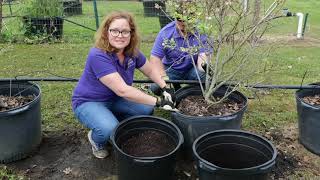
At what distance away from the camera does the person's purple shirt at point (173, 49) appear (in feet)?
12.8

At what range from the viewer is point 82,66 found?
6.16 metres

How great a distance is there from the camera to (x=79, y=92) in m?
3.45

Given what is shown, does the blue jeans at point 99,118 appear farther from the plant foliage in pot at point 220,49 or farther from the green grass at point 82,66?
the green grass at point 82,66

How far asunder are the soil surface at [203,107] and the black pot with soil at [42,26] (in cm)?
497

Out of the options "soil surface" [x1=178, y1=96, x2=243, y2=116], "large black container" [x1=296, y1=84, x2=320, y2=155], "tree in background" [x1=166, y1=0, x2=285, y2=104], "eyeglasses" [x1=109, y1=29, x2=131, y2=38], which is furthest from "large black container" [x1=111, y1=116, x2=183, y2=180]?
"large black container" [x1=296, y1=84, x2=320, y2=155]

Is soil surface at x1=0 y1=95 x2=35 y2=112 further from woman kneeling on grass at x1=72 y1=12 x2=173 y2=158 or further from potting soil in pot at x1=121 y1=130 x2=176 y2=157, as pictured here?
potting soil in pot at x1=121 y1=130 x2=176 y2=157

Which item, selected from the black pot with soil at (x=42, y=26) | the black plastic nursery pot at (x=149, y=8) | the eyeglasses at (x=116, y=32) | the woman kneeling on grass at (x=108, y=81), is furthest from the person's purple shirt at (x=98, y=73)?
the black plastic nursery pot at (x=149, y=8)

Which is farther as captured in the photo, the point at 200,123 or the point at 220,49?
the point at 220,49


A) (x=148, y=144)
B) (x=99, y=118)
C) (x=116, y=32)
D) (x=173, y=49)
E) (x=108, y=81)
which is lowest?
(x=148, y=144)

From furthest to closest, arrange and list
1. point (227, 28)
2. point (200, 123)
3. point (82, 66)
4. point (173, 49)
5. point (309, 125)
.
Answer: point (82, 66) < point (173, 49) < point (309, 125) < point (227, 28) < point (200, 123)

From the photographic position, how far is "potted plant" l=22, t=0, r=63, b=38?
7.84 metres

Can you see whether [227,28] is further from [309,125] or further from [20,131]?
[20,131]

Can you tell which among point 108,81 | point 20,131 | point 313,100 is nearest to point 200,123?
point 108,81

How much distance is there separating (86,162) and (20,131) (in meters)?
0.62
